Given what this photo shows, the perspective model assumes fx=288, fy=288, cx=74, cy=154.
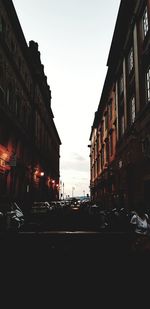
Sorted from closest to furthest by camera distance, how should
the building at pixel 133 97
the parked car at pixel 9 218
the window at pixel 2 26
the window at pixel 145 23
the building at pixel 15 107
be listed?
1. the parked car at pixel 9 218
2. the building at pixel 133 97
3. the window at pixel 145 23
4. the window at pixel 2 26
5. the building at pixel 15 107

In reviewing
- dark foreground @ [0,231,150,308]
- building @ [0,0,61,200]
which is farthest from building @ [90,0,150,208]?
building @ [0,0,61,200]

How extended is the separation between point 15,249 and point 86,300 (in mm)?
5719

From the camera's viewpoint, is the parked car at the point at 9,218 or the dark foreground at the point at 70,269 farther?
the parked car at the point at 9,218

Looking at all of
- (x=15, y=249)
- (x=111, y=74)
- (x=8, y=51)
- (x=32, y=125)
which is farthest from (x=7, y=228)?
(x=32, y=125)

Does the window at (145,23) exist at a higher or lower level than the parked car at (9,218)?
higher

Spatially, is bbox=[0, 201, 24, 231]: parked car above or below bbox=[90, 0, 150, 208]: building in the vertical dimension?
below

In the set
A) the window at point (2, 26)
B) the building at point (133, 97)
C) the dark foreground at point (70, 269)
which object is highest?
the window at point (2, 26)

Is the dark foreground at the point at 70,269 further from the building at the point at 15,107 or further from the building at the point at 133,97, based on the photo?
the building at the point at 15,107

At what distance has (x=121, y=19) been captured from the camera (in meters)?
23.5

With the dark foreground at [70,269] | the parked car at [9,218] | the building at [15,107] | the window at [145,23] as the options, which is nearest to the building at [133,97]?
the window at [145,23]

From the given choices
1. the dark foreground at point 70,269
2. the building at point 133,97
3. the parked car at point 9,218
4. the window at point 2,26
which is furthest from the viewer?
the window at point 2,26

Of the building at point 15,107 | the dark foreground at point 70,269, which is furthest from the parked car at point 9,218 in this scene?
the building at point 15,107

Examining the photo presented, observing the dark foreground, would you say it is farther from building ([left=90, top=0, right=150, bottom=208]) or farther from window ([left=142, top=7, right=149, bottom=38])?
window ([left=142, top=7, right=149, bottom=38])

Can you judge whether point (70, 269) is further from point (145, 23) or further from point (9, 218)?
point (145, 23)
